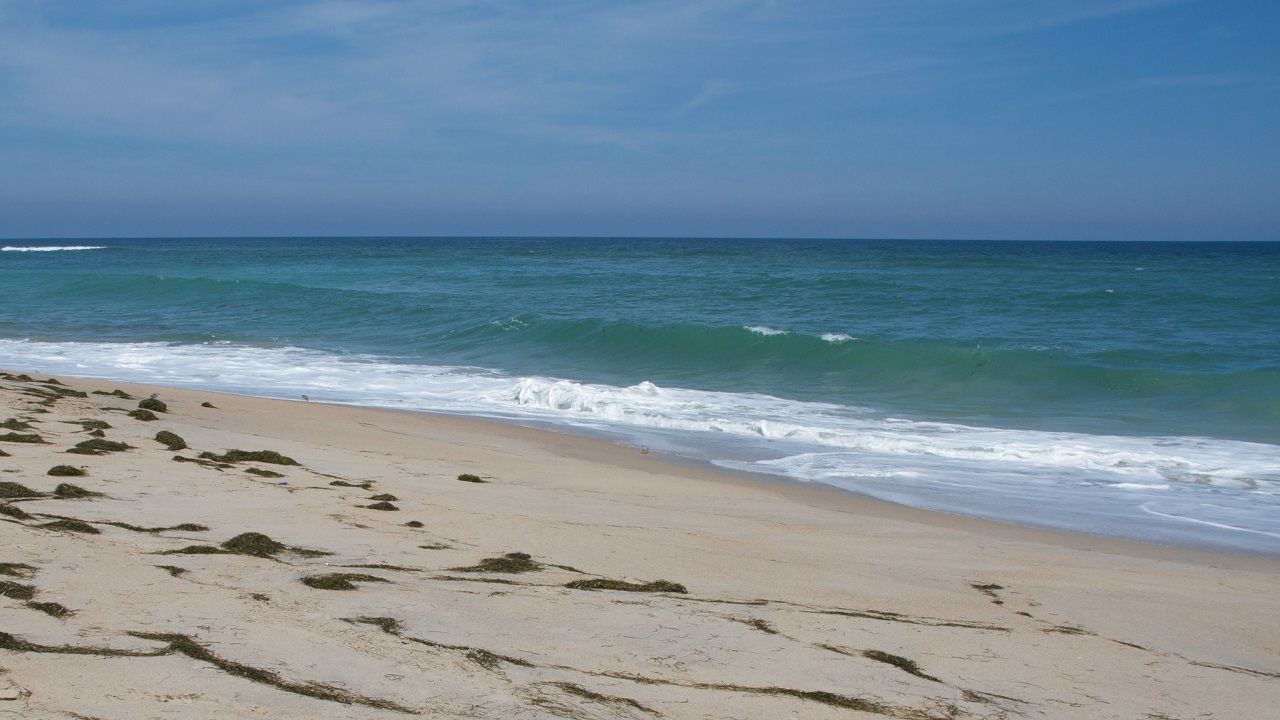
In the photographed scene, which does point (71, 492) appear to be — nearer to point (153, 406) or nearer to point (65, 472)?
point (65, 472)

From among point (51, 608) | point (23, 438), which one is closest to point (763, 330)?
point (23, 438)

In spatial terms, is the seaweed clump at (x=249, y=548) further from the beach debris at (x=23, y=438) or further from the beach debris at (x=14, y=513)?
the beach debris at (x=23, y=438)

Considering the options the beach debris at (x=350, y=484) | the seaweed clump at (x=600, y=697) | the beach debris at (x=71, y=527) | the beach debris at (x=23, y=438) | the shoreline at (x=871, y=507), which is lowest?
the shoreline at (x=871, y=507)

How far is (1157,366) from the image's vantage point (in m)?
17.3

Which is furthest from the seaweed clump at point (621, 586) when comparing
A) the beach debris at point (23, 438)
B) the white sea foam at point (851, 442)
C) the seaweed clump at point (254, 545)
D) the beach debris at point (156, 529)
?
the beach debris at point (23, 438)

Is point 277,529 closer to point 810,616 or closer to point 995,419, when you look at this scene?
point 810,616

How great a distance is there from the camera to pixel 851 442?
11227 millimetres

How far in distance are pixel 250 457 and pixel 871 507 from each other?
4922 millimetres

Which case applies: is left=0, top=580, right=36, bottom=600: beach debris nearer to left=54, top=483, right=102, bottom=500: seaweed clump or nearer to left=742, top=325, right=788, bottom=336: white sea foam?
left=54, top=483, right=102, bottom=500: seaweed clump

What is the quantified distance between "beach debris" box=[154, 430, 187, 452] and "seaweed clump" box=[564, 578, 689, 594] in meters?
4.42

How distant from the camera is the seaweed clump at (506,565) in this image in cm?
464

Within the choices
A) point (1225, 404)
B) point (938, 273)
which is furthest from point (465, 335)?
point (938, 273)

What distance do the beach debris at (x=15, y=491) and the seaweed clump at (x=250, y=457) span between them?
6.00 ft

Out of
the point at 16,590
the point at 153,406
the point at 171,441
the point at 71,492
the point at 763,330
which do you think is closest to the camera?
the point at 16,590
